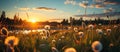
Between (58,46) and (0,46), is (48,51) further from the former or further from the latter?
(0,46)

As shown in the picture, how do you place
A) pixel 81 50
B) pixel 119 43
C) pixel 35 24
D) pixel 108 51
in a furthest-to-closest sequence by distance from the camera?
pixel 35 24
pixel 119 43
pixel 108 51
pixel 81 50

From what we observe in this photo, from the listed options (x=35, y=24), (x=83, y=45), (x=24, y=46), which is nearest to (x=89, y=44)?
(x=83, y=45)

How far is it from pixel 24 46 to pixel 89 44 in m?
0.82

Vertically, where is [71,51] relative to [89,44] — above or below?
above

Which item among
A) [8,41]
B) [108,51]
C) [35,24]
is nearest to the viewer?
[8,41]

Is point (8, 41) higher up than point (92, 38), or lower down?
higher up

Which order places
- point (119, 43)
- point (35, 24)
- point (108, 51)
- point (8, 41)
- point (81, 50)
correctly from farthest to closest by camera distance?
point (35, 24)
point (119, 43)
point (108, 51)
point (81, 50)
point (8, 41)

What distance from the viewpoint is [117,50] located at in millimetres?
3283

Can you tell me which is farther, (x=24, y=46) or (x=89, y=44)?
(x=89, y=44)

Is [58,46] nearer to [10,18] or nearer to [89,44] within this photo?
[89,44]

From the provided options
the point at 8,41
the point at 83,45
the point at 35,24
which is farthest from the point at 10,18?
the point at 8,41

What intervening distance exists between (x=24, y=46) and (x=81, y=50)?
2.16ft

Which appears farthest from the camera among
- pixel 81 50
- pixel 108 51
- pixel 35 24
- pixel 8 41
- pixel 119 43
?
pixel 35 24

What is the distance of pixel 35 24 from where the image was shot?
552 centimetres
